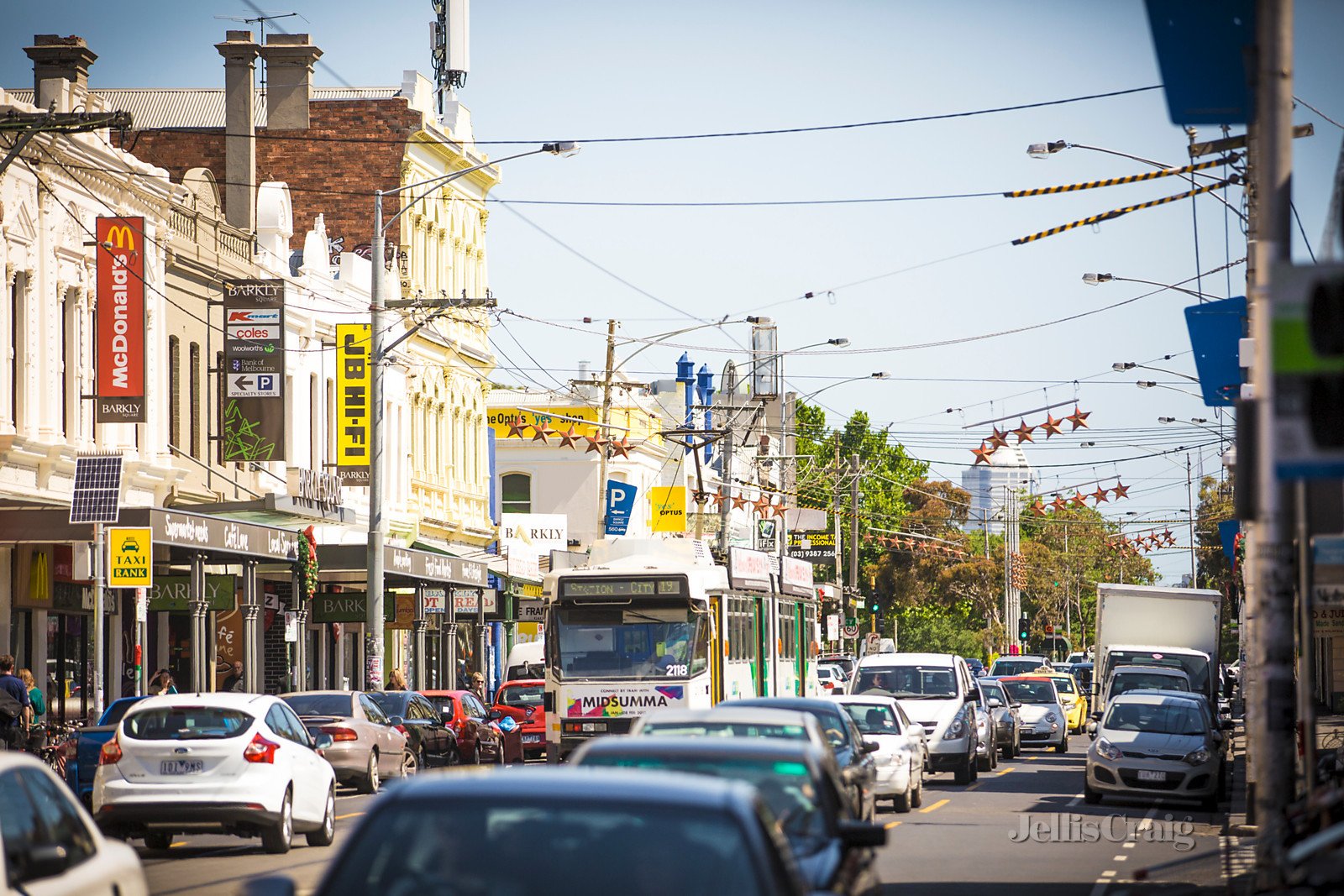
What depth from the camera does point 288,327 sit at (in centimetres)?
4341

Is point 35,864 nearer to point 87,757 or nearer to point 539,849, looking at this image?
point 539,849

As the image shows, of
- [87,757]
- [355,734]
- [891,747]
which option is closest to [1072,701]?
[891,747]

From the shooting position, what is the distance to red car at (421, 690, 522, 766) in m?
33.0

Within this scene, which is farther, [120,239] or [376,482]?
[376,482]

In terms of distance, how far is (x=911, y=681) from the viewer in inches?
1305

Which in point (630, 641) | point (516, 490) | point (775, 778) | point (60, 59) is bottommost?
point (775, 778)

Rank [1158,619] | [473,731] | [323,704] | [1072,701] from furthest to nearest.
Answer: [1072,701]
[1158,619]
[473,731]
[323,704]

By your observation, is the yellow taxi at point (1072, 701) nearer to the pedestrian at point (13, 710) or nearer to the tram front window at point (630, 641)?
the tram front window at point (630, 641)

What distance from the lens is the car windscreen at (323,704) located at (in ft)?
87.8

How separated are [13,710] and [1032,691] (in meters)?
25.3

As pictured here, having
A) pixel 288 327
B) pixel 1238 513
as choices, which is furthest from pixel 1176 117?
pixel 288 327

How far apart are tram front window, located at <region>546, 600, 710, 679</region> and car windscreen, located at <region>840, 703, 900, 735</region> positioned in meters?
3.08

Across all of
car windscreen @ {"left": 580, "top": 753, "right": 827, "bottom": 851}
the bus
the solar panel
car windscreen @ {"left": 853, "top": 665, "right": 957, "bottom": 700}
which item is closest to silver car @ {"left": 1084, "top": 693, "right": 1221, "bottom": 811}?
the bus

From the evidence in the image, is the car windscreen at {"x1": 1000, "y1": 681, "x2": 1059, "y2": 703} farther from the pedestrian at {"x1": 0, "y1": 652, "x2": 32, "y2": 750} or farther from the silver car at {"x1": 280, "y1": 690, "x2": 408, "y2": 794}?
the pedestrian at {"x1": 0, "y1": 652, "x2": 32, "y2": 750}
